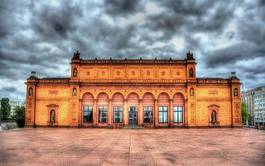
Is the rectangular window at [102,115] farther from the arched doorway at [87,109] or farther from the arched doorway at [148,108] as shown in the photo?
the arched doorway at [148,108]

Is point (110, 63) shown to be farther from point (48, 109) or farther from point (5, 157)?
point (5, 157)

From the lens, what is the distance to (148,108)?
49.2 meters

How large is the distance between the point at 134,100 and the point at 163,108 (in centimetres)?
579

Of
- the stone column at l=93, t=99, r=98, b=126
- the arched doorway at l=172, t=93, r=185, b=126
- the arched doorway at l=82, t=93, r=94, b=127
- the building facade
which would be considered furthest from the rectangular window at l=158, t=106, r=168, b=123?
the building facade

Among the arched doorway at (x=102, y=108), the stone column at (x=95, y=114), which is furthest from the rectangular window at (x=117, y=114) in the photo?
the stone column at (x=95, y=114)

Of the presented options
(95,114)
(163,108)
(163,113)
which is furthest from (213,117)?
(95,114)

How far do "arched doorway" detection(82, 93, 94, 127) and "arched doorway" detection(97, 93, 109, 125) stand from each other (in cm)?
134

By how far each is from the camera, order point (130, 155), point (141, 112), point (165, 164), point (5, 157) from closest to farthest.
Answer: point (165, 164)
point (5, 157)
point (130, 155)
point (141, 112)

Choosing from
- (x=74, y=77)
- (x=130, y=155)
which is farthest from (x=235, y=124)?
(x=130, y=155)

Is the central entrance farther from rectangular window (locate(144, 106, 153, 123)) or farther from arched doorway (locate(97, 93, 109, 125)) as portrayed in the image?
arched doorway (locate(97, 93, 109, 125))

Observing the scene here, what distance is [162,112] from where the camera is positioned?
49.2m

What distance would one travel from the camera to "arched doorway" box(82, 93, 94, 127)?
160 ft

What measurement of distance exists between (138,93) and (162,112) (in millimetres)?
5911

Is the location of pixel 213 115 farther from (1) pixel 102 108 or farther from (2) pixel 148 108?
(1) pixel 102 108
